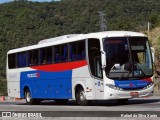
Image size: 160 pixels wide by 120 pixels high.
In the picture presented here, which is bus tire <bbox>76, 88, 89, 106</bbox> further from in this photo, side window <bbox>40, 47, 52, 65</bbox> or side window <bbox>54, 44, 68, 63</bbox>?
side window <bbox>40, 47, 52, 65</bbox>

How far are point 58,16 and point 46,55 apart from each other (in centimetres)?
6987

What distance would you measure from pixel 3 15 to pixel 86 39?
69.8 metres

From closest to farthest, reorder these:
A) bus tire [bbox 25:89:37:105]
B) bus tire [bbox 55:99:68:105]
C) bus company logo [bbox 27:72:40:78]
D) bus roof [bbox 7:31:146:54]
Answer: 1. bus roof [bbox 7:31:146:54]
2. bus company logo [bbox 27:72:40:78]
3. bus tire [bbox 55:99:68:105]
4. bus tire [bbox 25:89:37:105]

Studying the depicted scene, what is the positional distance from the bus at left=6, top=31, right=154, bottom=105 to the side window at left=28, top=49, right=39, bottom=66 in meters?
1.54

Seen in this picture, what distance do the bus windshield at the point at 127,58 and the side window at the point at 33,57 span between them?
269 inches

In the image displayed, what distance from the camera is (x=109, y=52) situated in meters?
20.3

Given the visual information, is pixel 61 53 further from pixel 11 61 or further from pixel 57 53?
pixel 11 61

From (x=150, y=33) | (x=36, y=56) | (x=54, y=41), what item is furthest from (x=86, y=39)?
(x=150, y=33)

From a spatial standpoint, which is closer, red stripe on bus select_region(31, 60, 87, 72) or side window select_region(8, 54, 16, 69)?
red stripe on bus select_region(31, 60, 87, 72)

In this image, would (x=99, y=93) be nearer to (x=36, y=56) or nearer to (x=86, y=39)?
(x=86, y=39)

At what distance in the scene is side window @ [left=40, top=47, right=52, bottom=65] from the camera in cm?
2458

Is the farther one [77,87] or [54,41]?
[54,41]

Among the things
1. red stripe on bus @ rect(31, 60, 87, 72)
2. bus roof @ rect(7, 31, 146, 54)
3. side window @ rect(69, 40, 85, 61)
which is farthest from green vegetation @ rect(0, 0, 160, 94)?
side window @ rect(69, 40, 85, 61)

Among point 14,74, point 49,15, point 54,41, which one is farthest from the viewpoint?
point 49,15
